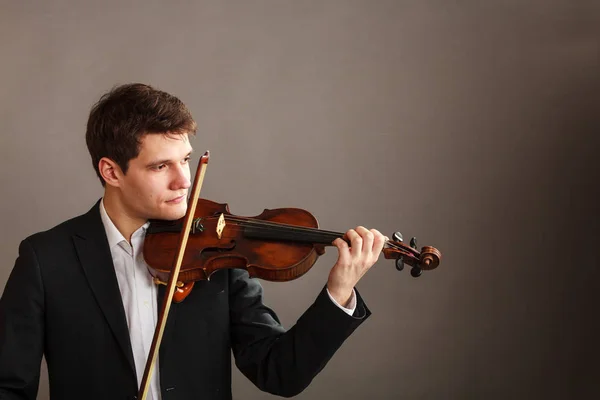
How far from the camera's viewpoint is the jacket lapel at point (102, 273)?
169 centimetres

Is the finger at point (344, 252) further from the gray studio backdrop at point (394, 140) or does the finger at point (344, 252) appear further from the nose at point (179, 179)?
the gray studio backdrop at point (394, 140)

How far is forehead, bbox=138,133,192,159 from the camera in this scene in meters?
1.67

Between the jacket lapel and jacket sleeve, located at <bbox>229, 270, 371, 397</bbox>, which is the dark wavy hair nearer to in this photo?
the jacket lapel

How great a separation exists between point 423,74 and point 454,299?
0.85 meters

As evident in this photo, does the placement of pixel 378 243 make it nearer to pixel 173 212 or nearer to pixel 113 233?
pixel 173 212

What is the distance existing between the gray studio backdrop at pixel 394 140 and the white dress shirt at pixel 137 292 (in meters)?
0.96

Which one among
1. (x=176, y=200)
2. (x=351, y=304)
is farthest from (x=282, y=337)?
(x=176, y=200)

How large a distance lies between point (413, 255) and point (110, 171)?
0.75 m

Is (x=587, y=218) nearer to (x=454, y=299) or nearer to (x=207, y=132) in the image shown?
(x=454, y=299)

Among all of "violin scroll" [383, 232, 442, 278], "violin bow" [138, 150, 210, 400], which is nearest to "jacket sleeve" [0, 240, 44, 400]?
"violin bow" [138, 150, 210, 400]

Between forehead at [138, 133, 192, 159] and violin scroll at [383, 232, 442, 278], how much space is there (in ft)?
1.74

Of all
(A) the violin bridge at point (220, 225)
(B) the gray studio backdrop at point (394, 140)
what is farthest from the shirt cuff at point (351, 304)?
(B) the gray studio backdrop at point (394, 140)

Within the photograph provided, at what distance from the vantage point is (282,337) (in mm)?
1725

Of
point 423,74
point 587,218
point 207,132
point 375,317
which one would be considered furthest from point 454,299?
point 207,132
